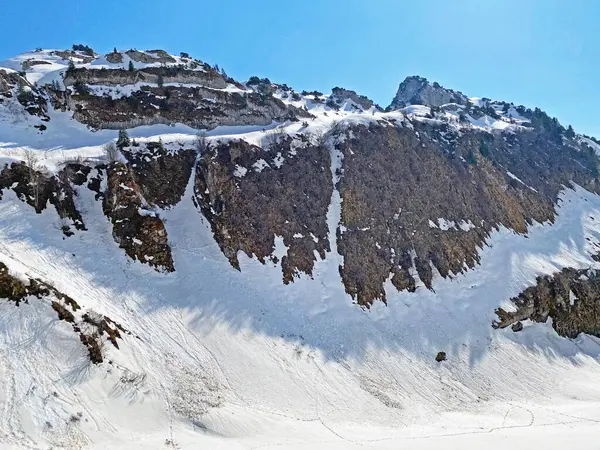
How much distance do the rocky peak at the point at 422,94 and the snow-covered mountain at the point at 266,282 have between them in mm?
78850

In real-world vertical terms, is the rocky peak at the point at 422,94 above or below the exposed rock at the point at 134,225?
above

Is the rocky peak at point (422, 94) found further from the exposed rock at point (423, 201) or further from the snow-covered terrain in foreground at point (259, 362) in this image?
the snow-covered terrain in foreground at point (259, 362)

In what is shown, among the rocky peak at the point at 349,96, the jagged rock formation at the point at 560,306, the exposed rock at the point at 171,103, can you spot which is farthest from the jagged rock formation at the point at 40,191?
the rocky peak at the point at 349,96

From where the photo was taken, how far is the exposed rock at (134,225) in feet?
104

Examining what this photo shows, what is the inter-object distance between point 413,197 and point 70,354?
41978 mm

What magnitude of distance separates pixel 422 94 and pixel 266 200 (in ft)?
393

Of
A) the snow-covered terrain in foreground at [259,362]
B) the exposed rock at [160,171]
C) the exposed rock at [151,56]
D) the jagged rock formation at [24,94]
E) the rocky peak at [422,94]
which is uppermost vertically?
the rocky peak at [422,94]

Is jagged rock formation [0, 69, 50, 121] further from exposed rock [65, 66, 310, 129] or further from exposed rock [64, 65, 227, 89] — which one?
exposed rock [64, 65, 227, 89]

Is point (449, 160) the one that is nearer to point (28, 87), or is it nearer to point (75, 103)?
point (75, 103)

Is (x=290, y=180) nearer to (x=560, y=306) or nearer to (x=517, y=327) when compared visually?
(x=517, y=327)

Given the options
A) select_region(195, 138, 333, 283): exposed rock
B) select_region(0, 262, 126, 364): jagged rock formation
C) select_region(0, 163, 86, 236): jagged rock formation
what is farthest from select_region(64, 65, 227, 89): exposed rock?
select_region(0, 262, 126, 364): jagged rock formation

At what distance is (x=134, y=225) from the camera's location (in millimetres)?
32844

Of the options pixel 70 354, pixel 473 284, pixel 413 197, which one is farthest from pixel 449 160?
pixel 70 354

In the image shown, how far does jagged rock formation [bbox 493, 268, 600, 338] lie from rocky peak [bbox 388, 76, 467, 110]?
9321cm
